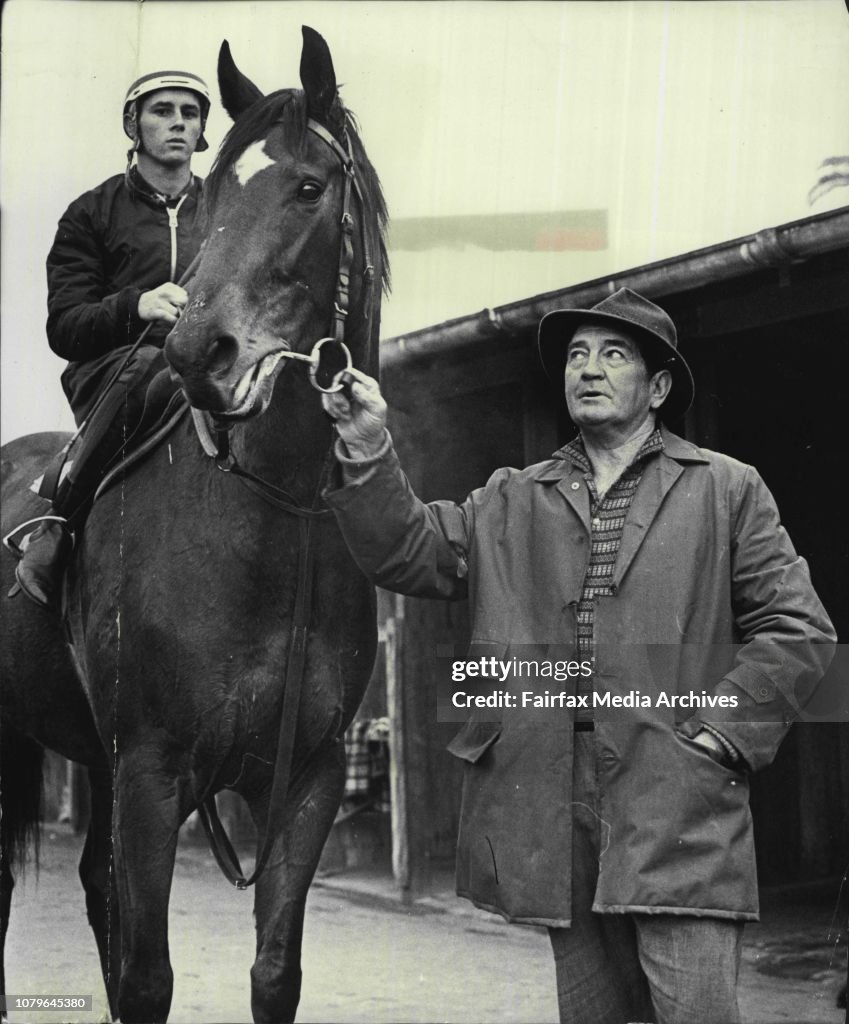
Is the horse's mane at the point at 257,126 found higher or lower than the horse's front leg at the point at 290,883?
higher

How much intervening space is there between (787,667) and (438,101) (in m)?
2.31

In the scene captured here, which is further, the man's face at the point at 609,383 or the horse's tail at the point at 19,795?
the horse's tail at the point at 19,795

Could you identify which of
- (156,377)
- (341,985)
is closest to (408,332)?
(156,377)

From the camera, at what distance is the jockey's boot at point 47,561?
3.64 meters

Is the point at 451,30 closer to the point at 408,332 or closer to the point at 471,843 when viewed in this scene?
the point at 408,332

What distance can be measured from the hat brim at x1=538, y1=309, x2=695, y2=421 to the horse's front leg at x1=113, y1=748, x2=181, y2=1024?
147 centimetres

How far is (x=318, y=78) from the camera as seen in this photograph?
3.05 meters

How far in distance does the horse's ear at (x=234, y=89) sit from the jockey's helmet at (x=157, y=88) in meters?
0.45

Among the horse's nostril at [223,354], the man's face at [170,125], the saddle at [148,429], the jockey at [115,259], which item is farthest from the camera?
the man's face at [170,125]

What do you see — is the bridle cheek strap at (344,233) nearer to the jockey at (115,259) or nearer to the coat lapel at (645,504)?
the jockey at (115,259)

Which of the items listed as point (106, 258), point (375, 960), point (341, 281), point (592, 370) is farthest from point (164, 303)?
point (375, 960)

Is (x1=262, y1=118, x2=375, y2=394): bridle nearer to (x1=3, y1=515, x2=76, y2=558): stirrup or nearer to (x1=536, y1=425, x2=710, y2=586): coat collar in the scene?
(x1=536, y1=425, x2=710, y2=586): coat collar

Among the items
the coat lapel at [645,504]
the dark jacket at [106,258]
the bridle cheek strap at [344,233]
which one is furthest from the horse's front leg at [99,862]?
the coat lapel at [645,504]

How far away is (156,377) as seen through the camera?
133 inches
